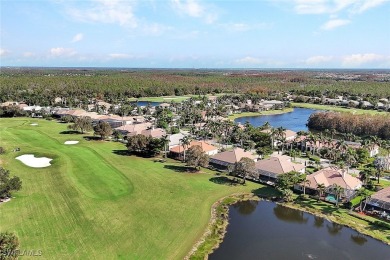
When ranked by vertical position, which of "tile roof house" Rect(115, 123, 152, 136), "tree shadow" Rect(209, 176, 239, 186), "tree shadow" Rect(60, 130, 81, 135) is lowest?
"tree shadow" Rect(209, 176, 239, 186)

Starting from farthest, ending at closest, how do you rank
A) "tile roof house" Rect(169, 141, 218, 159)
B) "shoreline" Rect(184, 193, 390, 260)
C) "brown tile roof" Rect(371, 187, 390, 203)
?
"tile roof house" Rect(169, 141, 218, 159) → "brown tile roof" Rect(371, 187, 390, 203) → "shoreline" Rect(184, 193, 390, 260)

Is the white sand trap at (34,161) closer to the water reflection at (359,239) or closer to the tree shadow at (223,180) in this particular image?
the tree shadow at (223,180)

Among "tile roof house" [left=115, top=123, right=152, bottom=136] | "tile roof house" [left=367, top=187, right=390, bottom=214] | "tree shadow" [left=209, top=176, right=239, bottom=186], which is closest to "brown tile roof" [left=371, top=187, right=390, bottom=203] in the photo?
"tile roof house" [left=367, top=187, right=390, bottom=214]

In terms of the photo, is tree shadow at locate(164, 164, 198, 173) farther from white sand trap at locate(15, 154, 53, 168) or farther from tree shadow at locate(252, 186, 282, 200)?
white sand trap at locate(15, 154, 53, 168)

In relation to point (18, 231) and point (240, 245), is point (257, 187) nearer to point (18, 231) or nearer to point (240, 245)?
point (240, 245)

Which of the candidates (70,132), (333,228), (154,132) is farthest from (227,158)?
(70,132)

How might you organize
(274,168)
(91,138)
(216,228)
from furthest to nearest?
(91,138) → (274,168) → (216,228)

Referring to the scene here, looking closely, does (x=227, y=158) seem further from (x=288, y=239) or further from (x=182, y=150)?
(x=288, y=239)
